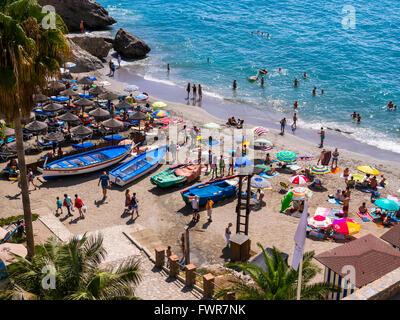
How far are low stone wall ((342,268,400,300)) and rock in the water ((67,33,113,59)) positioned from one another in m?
50.1

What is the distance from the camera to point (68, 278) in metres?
11.4

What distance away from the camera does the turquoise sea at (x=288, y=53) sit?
47.1 meters

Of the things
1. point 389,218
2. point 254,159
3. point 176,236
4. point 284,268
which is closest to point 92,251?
point 284,268

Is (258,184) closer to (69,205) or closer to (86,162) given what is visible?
(69,205)

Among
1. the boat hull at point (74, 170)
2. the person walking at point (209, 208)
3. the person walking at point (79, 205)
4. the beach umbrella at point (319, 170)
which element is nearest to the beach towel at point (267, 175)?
the beach umbrella at point (319, 170)

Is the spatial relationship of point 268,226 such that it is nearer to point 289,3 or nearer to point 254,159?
point 254,159

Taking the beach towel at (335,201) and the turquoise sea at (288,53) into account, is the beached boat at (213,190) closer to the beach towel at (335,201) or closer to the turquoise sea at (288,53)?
the beach towel at (335,201)

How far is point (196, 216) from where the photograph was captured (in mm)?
22922

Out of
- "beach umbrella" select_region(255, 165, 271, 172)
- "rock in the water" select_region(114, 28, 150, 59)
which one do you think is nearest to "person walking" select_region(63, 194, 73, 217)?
"beach umbrella" select_region(255, 165, 271, 172)

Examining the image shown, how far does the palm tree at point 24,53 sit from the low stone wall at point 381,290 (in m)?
10.8

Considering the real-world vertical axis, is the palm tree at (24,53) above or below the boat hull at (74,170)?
above

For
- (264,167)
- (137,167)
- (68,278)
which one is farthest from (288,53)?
(68,278)

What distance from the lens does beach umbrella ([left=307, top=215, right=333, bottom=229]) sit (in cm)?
2138

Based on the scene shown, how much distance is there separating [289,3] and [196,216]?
97.5 metres
